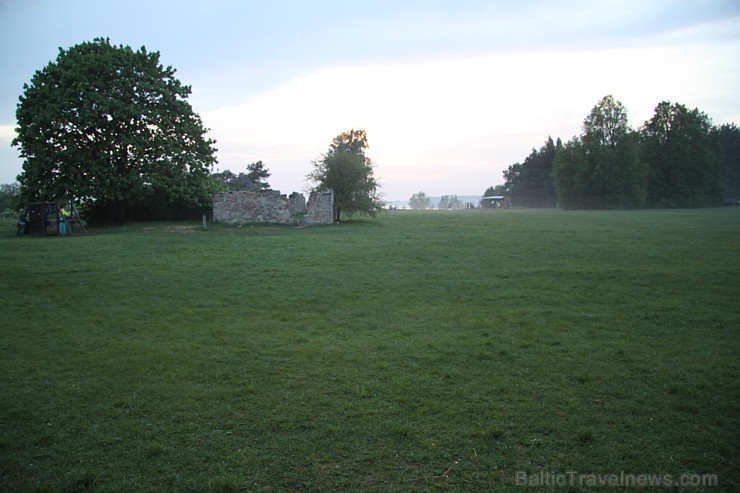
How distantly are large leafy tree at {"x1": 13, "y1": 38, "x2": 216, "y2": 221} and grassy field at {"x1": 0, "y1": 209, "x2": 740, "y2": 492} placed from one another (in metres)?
16.7

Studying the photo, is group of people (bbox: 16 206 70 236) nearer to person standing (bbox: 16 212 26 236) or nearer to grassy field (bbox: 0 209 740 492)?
person standing (bbox: 16 212 26 236)

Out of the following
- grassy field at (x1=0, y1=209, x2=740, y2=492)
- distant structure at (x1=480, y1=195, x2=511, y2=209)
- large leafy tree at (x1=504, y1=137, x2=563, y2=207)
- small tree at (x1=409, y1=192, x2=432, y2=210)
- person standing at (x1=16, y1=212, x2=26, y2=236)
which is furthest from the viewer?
small tree at (x1=409, y1=192, x2=432, y2=210)

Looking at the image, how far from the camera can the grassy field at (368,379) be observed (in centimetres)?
470

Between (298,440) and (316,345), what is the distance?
9.77ft

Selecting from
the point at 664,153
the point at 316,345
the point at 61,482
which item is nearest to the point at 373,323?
the point at 316,345

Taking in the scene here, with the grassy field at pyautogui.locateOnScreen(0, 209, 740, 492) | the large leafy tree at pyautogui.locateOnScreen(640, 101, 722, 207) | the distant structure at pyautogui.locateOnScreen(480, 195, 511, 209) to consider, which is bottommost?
the grassy field at pyautogui.locateOnScreen(0, 209, 740, 492)

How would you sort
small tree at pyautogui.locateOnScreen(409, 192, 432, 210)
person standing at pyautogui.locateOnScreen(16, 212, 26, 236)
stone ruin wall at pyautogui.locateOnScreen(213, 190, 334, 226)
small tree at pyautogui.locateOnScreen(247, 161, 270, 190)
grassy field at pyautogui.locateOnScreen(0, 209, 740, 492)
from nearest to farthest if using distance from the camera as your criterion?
grassy field at pyautogui.locateOnScreen(0, 209, 740, 492), person standing at pyautogui.locateOnScreen(16, 212, 26, 236), stone ruin wall at pyautogui.locateOnScreen(213, 190, 334, 226), small tree at pyautogui.locateOnScreen(247, 161, 270, 190), small tree at pyautogui.locateOnScreen(409, 192, 432, 210)

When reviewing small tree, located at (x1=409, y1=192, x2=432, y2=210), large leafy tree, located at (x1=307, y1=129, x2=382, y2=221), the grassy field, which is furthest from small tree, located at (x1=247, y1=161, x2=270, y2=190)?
small tree, located at (x1=409, y1=192, x2=432, y2=210)

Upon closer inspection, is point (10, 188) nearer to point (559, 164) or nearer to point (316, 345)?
point (316, 345)

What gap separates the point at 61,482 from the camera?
4.49 m

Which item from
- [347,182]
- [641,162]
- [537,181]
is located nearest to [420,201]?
[537,181]

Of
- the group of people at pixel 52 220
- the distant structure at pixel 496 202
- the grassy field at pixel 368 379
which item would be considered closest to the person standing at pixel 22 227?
the group of people at pixel 52 220

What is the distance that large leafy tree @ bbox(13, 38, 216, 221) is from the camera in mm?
27844

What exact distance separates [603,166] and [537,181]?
33443 mm
